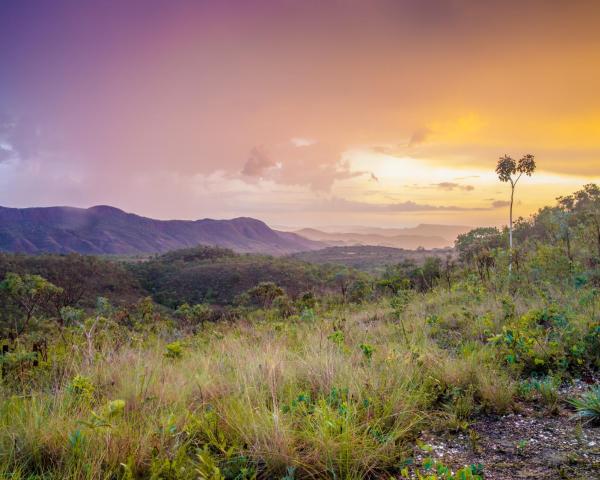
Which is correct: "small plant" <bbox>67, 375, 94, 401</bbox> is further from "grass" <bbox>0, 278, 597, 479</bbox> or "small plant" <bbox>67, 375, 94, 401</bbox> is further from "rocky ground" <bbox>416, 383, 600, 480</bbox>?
"rocky ground" <bbox>416, 383, 600, 480</bbox>

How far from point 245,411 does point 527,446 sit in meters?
1.99

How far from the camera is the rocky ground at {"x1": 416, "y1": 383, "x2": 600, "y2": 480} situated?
230cm

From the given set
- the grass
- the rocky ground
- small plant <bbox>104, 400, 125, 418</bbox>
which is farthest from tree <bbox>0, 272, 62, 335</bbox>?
the rocky ground

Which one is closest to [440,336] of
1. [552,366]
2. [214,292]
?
[552,366]

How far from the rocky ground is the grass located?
150 millimetres

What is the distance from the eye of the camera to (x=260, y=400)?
3105mm

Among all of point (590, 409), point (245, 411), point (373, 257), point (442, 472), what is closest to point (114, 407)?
point (245, 411)

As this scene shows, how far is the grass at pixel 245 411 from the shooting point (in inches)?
93.4

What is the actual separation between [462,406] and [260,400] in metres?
1.66

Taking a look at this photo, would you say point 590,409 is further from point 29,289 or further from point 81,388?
point 29,289

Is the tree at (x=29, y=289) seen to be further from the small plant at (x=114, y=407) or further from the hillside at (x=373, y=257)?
the hillside at (x=373, y=257)

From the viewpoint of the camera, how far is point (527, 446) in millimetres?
2617

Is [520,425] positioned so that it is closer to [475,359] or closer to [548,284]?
[475,359]

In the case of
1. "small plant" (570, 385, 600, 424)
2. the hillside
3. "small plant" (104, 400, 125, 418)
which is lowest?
the hillside
